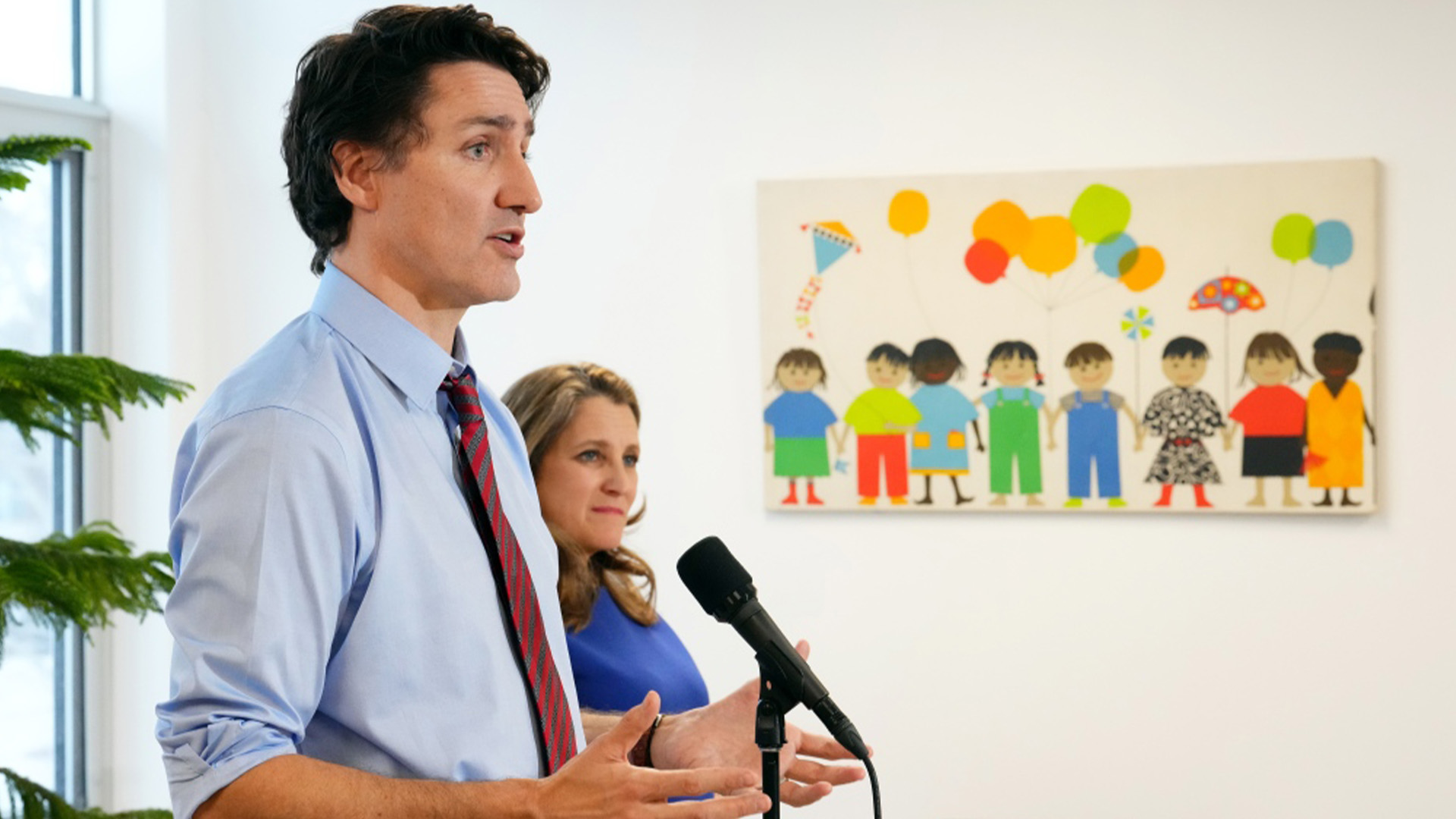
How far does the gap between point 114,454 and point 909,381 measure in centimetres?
208

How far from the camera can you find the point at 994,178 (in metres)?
3.36

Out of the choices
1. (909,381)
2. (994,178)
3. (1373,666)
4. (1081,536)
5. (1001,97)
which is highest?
(1001,97)

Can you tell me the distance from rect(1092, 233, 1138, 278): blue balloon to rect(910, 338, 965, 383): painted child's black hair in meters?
0.40

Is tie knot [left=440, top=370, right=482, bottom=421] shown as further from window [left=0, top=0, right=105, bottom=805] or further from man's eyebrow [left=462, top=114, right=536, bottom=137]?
window [left=0, top=0, right=105, bottom=805]

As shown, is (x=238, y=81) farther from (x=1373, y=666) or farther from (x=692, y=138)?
(x=1373, y=666)

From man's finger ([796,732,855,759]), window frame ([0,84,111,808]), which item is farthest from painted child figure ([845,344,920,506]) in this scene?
window frame ([0,84,111,808])

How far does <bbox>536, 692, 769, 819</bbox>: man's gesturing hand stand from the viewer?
1.05m

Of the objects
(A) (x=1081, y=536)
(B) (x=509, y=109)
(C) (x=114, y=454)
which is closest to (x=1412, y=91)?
(A) (x=1081, y=536)

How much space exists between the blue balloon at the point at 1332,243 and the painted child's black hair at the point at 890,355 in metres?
0.97

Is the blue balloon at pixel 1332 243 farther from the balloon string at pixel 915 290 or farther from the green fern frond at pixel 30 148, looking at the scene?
the green fern frond at pixel 30 148

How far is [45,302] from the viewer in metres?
3.56

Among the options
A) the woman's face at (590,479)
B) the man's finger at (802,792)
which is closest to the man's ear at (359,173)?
the man's finger at (802,792)

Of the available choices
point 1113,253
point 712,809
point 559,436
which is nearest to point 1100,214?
point 1113,253

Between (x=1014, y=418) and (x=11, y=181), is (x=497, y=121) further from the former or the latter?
(x=1014, y=418)
